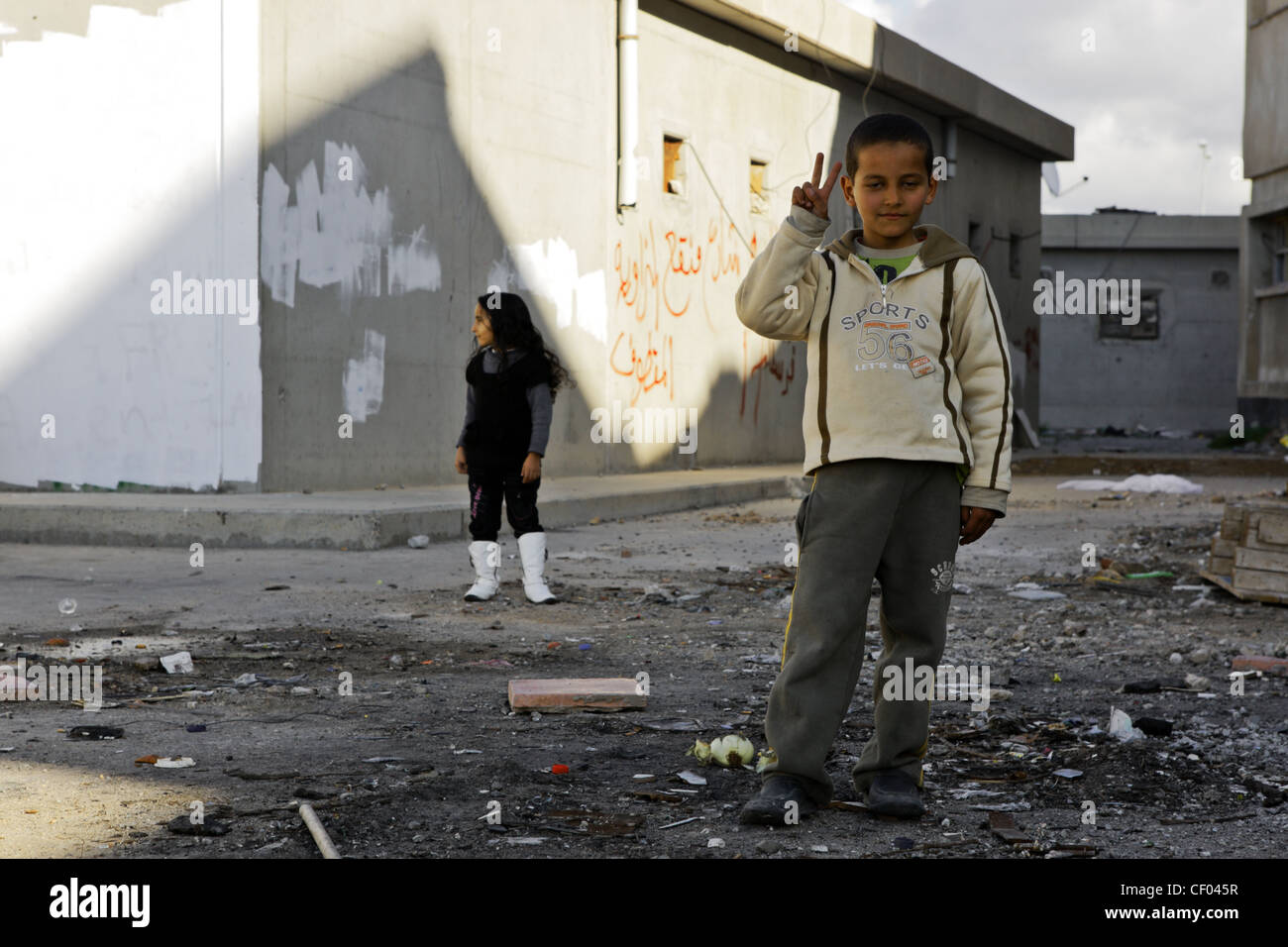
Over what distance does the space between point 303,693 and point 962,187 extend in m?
19.4

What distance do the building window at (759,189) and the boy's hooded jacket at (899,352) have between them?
45.9ft

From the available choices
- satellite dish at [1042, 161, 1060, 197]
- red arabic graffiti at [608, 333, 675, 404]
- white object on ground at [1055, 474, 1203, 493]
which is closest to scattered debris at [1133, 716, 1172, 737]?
white object on ground at [1055, 474, 1203, 493]

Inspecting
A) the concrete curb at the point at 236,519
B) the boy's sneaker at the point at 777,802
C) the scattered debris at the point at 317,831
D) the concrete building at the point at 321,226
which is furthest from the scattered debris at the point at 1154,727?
the concrete building at the point at 321,226

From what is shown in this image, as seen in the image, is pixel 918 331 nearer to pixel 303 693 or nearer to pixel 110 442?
pixel 303 693

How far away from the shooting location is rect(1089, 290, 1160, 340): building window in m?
30.9

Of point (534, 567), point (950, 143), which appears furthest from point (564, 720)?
point (950, 143)

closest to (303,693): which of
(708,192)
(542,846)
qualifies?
(542,846)

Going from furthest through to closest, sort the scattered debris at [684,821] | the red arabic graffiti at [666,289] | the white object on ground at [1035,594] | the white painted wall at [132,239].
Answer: the red arabic graffiti at [666,289] < the white painted wall at [132,239] < the white object on ground at [1035,594] < the scattered debris at [684,821]

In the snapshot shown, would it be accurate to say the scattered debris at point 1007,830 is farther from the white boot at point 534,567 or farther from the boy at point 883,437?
the white boot at point 534,567

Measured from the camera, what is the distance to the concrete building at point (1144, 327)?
30.5 meters

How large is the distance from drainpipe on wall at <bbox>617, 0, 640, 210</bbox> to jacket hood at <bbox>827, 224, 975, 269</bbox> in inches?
435

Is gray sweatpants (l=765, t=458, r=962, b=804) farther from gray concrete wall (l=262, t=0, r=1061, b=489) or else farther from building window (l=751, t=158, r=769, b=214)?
building window (l=751, t=158, r=769, b=214)

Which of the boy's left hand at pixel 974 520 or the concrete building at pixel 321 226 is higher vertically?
the concrete building at pixel 321 226

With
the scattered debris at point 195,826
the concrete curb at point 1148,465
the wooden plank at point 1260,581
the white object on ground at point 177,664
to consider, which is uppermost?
the concrete curb at point 1148,465
